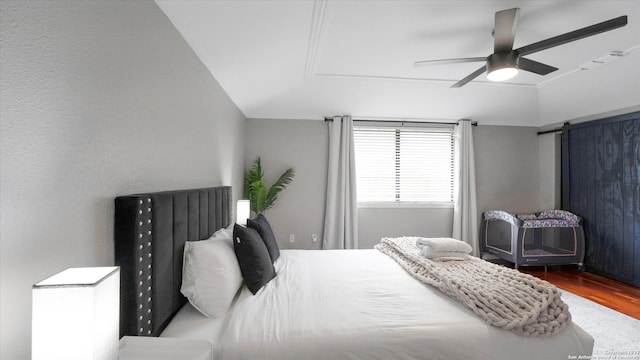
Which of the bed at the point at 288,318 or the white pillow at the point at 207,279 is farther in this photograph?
the white pillow at the point at 207,279

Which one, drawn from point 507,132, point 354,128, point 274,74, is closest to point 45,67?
point 274,74

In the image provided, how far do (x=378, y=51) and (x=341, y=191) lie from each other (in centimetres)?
200

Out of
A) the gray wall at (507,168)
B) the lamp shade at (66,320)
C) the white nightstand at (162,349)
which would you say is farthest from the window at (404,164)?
the lamp shade at (66,320)

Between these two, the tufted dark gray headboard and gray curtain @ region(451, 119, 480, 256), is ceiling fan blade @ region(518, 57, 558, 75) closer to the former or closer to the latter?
gray curtain @ region(451, 119, 480, 256)

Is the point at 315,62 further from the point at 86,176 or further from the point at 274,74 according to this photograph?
the point at 86,176

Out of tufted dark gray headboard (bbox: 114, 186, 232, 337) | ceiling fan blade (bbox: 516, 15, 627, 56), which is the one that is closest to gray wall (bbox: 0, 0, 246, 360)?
tufted dark gray headboard (bbox: 114, 186, 232, 337)

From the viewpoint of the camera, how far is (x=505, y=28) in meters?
1.84

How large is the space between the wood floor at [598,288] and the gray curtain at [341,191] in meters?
2.61

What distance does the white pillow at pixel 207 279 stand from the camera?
1391 mm

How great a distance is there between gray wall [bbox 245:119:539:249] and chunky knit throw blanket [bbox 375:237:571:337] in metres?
2.23

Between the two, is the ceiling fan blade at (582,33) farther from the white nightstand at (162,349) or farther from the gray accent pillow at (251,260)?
the white nightstand at (162,349)

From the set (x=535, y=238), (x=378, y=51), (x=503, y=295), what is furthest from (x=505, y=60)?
(x=535, y=238)

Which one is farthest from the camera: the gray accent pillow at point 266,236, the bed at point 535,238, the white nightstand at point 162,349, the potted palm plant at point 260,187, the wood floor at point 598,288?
the potted palm plant at point 260,187

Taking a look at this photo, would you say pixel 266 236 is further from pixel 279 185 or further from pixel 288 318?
pixel 279 185
